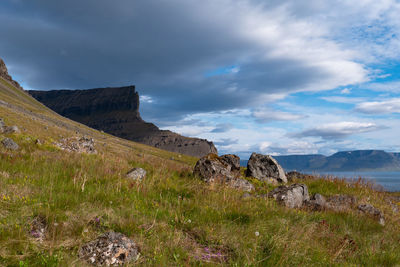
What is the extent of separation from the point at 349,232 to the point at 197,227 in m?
3.82

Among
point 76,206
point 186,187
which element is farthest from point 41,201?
point 186,187

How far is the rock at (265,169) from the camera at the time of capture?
13729mm

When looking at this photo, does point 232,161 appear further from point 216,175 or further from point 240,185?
point 240,185

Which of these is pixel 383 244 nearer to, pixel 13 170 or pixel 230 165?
pixel 230 165

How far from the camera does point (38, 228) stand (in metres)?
4.02

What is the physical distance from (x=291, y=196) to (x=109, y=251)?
21.4 ft

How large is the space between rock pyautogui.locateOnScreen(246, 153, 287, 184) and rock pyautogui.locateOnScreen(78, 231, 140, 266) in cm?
1070

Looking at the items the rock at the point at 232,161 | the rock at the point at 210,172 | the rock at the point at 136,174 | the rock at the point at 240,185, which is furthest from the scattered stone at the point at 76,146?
the rock at the point at 240,185

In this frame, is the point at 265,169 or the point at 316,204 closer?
the point at 316,204

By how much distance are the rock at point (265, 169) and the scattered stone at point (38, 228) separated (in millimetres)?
10992

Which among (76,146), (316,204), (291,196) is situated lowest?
(316,204)

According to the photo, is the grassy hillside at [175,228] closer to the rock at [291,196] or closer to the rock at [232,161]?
the rock at [291,196]

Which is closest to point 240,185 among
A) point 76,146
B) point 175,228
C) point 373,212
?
point 373,212

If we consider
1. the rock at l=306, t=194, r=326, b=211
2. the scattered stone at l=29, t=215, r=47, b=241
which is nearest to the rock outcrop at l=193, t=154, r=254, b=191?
the rock at l=306, t=194, r=326, b=211
